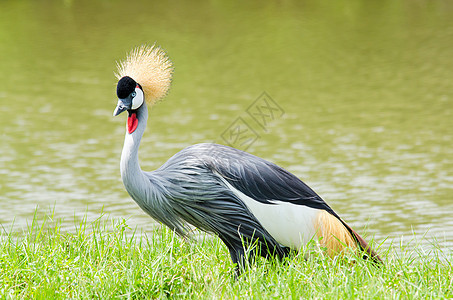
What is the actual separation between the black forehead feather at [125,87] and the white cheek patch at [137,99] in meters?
0.04

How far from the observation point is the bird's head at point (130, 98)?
3984 mm

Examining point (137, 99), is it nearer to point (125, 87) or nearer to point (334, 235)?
point (125, 87)

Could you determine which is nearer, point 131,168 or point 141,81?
Answer: point 131,168

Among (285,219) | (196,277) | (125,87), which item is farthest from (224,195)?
(125,87)

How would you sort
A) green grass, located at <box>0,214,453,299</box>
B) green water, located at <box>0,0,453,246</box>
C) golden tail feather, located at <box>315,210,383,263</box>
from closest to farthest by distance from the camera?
green grass, located at <box>0,214,453,299</box> < golden tail feather, located at <box>315,210,383,263</box> < green water, located at <box>0,0,453,246</box>

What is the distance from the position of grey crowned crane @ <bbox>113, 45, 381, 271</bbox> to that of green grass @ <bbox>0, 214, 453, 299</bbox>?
148mm

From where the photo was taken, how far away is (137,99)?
13.3 feet

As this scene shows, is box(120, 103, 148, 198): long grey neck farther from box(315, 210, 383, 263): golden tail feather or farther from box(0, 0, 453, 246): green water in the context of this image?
box(0, 0, 453, 246): green water

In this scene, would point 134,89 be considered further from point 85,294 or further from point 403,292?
point 403,292

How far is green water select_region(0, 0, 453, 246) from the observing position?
7.12 meters

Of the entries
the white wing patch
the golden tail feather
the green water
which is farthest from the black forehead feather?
the green water

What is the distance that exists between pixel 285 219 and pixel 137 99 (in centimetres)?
102

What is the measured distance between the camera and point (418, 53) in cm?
1320

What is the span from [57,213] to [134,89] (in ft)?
Result: 9.69
